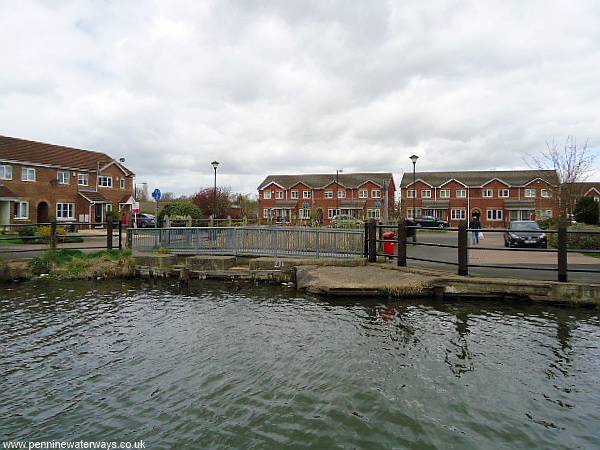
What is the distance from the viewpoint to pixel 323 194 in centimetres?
6725

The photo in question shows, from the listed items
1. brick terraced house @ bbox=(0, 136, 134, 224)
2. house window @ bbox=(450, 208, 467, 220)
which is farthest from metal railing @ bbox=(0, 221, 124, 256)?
house window @ bbox=(450, 208, 467, 220)

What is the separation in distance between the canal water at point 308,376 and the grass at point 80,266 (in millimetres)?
4386

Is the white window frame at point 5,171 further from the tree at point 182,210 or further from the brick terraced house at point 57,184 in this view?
the tree at point 182,210

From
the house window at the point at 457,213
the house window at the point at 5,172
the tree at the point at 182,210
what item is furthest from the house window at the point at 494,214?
the house window at the point at 5,172

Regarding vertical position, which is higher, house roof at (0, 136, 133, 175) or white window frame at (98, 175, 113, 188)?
house roof at (0, 136, 133, 175)

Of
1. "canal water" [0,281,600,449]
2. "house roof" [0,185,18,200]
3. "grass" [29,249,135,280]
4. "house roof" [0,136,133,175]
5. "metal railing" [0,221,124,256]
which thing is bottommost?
"canal water" [0,281,600,449]

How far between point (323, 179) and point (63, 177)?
131 ft

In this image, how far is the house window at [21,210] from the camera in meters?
34.9

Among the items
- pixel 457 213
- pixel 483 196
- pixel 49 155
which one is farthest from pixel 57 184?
pixel 483 196

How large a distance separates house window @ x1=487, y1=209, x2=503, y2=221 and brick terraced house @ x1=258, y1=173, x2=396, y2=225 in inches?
560

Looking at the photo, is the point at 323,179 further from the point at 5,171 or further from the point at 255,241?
the point at 255,241

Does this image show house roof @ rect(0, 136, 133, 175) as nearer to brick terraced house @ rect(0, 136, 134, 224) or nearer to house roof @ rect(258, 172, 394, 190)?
brick terraced house @ rect(0, 136, 134, 224)

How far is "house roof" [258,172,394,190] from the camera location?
2621 inches

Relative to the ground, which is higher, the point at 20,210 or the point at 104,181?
the point at 104,181
